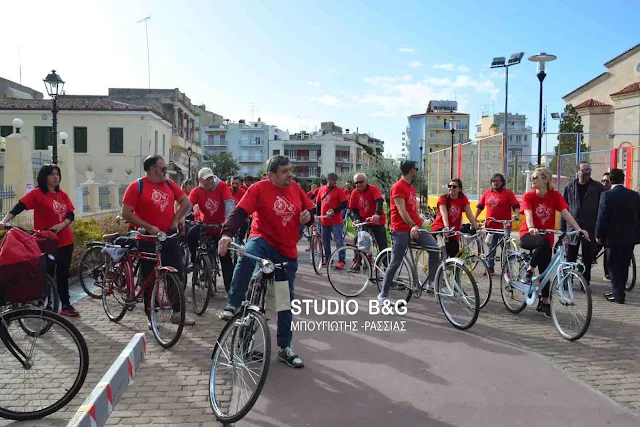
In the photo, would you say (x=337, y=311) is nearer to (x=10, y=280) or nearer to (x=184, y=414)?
(x=184, y=414)

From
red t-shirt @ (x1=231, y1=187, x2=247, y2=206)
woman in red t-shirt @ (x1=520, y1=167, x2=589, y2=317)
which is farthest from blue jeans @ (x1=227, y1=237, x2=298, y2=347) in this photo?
red t-shirt @ (x1=231, y1=187, x2=247, y2=206)

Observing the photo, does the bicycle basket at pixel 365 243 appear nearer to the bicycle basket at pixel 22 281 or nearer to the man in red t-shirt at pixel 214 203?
the man in red t-shirt at pixel 214 203

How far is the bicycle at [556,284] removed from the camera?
232 inches

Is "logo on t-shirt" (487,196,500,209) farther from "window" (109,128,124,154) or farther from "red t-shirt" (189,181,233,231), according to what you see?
"window" (109,128,124,154)

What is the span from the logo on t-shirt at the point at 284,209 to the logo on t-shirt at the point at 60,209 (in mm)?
3268

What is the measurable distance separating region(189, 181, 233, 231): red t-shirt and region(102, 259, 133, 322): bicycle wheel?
169 cm

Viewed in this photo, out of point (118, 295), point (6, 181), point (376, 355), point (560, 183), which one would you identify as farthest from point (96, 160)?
point (376, 355)

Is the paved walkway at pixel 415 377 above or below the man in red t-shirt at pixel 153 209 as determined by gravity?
below

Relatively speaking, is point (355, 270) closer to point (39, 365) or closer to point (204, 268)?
point (204, 268)

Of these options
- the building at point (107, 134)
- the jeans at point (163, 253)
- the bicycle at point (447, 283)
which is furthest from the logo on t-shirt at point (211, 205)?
the building at point (107, 134)

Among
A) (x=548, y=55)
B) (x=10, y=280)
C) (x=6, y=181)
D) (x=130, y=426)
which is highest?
(x=548, y=55)

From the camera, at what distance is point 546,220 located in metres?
7.08

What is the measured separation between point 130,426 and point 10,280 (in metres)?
1.36

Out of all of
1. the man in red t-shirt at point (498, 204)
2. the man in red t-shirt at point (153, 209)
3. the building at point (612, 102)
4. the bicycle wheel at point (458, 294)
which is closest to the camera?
the man in red t-shirt at point (153, 209)
